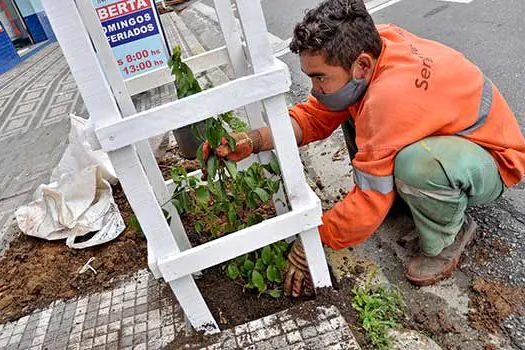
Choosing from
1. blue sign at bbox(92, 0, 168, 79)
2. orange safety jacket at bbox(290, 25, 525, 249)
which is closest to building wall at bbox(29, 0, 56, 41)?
blue sign at bbox(92, 0, 168, 79)

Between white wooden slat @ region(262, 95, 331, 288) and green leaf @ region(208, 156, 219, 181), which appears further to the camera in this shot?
green leaf @ region(208, 156, 219, 181)

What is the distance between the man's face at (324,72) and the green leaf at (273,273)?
30.7 inches

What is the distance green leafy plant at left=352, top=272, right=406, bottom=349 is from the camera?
1.67 meters

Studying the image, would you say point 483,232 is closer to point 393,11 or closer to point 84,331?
point 84,331

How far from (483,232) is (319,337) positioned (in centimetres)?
101

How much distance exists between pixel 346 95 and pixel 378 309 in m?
0.89

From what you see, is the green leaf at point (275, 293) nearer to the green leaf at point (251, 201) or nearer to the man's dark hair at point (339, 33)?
the green leaf at point (251, 201)

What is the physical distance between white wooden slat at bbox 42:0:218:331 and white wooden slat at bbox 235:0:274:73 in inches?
17.5

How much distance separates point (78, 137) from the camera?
289 centimetres

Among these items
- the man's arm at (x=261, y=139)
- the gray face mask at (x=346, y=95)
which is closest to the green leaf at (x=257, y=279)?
the man's arm at (x=261, y=139)

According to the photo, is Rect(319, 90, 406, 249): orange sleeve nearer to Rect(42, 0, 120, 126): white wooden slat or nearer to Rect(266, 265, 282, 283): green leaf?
Rect(266, 265, 282, 283): green leaf

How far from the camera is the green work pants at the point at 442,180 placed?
64.9 inches

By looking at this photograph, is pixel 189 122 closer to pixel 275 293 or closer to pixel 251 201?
pixel 251 201

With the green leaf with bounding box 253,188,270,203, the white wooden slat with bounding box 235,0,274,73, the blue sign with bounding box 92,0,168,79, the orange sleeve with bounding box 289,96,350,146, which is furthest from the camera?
the blue sign with bounding box 92,0,168,79
